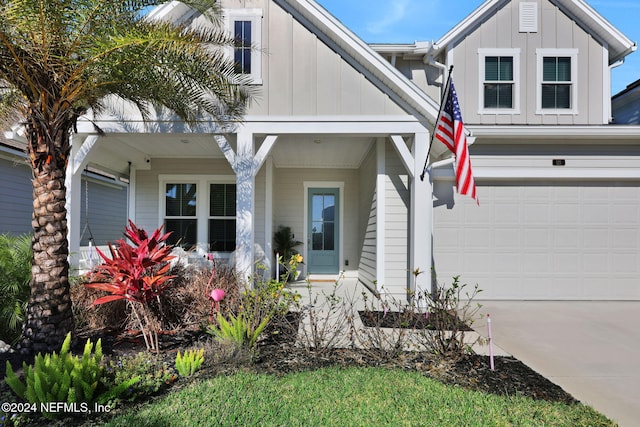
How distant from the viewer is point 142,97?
4.93 metres

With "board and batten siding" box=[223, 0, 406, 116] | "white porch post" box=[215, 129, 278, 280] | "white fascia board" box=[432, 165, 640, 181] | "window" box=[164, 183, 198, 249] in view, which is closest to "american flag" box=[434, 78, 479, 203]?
"board and batten siding" box=[223, 0, 406, 116]

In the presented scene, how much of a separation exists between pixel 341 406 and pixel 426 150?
15.7 ft

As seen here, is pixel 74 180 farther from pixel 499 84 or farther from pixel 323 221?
pixel 499 84

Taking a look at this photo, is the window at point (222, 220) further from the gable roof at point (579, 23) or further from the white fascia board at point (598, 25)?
the white fascia board at point (598, 25)

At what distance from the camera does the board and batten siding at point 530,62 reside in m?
8.13

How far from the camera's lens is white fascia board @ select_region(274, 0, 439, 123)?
6.17 metres

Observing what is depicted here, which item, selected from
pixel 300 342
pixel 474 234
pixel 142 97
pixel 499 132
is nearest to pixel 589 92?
pixel 499 132

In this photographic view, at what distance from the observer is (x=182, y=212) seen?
957 cm

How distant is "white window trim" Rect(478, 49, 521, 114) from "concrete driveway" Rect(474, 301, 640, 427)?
420 centimetres

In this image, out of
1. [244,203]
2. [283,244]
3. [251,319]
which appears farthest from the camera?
[283,244]

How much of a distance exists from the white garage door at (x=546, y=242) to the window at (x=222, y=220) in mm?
5117

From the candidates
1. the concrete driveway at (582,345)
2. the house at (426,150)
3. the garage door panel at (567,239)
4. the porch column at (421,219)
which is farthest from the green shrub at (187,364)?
the garage door panel at (567,239)

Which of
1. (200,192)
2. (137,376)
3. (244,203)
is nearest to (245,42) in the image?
(244,203)

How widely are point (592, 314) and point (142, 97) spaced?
7.96 metres
